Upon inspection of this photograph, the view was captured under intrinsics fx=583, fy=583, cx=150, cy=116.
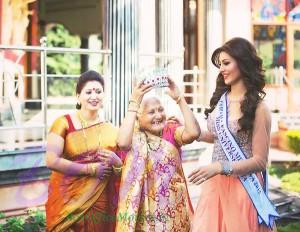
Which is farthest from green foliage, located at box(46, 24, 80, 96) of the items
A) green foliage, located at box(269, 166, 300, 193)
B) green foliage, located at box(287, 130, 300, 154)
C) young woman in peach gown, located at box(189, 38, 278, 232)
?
young woman in peach gown, located at box(189, 38, 278, 232)

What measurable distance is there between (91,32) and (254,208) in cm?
1322

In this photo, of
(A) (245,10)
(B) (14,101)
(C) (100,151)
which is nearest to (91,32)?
(A) (245,10)

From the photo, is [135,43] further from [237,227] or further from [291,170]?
[291,170]

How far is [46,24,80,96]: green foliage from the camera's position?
14.0m

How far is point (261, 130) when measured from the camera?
3135mm

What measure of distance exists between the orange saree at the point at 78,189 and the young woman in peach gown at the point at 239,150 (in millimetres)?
691

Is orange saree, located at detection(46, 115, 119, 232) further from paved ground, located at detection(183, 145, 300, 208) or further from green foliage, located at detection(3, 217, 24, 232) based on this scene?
paved ground, located at detection(183, 145, 300, 208)

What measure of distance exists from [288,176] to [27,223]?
5018 mm

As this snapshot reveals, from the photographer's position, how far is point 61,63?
46.7ft

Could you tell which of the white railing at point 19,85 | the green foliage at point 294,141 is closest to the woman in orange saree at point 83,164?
the white railing at point 19,85

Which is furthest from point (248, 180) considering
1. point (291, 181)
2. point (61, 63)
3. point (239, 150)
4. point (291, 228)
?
point (61, 63)

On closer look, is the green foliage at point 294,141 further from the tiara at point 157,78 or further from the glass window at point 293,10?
the tiara at point 157,78

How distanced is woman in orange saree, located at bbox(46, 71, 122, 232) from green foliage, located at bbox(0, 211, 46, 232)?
5.40 feet

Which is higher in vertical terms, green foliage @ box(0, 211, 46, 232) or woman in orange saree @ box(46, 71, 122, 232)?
woman in orange saree @ box(46, 71, 122, 232)
